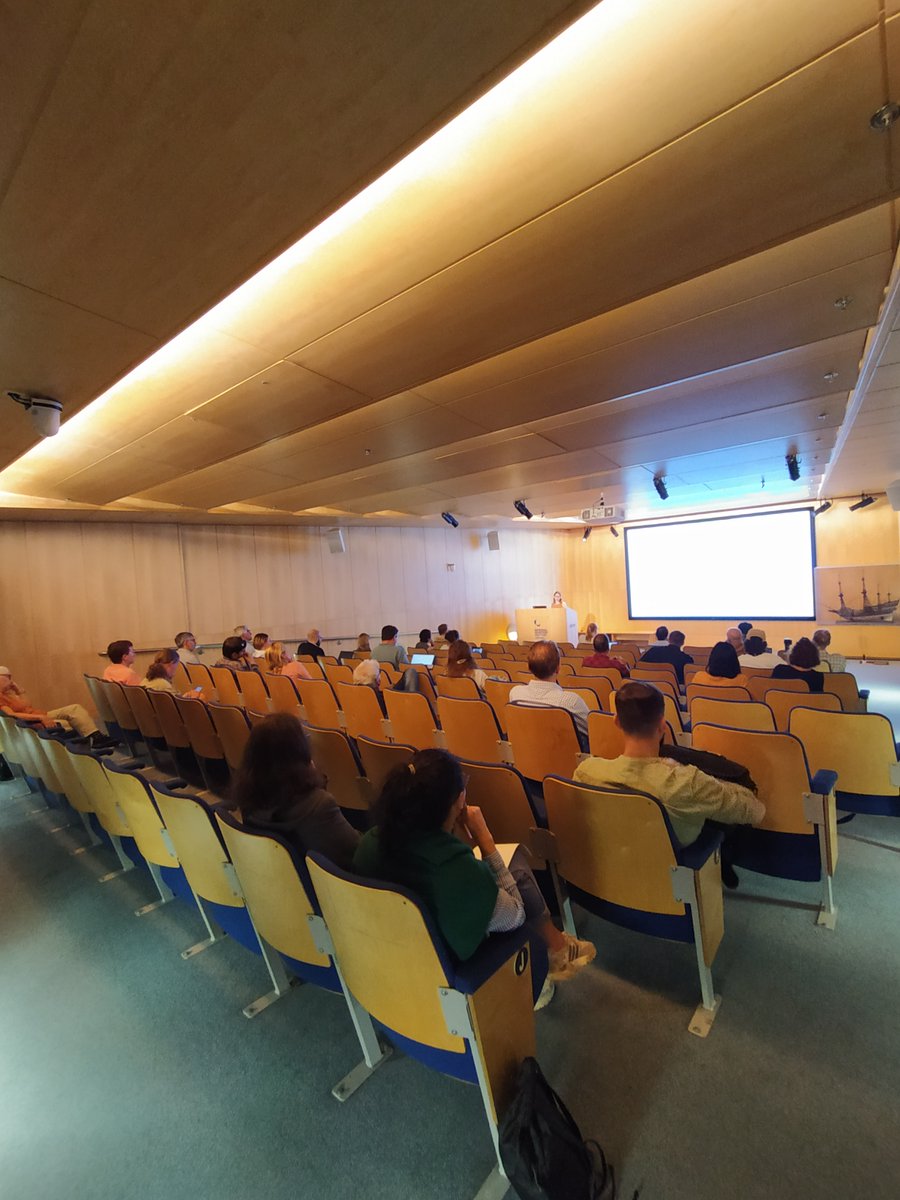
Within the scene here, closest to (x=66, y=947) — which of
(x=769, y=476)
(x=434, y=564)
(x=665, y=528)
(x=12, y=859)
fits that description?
(x=12, y=859)

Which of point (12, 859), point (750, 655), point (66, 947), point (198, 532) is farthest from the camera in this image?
point (198, 532)

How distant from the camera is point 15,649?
25.6 feet

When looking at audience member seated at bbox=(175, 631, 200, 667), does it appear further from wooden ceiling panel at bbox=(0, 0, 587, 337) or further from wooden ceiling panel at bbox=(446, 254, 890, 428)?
wooden ceiling panel at bbox=(0, 0, 587, 337)

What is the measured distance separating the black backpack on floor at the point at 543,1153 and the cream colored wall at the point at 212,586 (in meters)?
9.14

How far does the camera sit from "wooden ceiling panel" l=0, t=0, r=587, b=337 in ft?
4.39

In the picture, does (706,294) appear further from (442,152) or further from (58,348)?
(58,348)

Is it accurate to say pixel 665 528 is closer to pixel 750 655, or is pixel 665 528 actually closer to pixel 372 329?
pixel 750 655

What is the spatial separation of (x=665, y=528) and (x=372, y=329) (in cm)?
1358

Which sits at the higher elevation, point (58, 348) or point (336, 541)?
point (58, 348)

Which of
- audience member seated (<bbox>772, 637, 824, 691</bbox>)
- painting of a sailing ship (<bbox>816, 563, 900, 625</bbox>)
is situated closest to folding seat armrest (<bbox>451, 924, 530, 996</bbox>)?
audience member seated (<bbox>772, 637, 824, 691</bbox>)

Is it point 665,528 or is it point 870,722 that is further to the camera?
point 665,528

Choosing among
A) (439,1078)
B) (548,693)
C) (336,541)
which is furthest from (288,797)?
(336,541)

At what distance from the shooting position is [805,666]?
4531 mm

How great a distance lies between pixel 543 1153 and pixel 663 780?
117 cm
